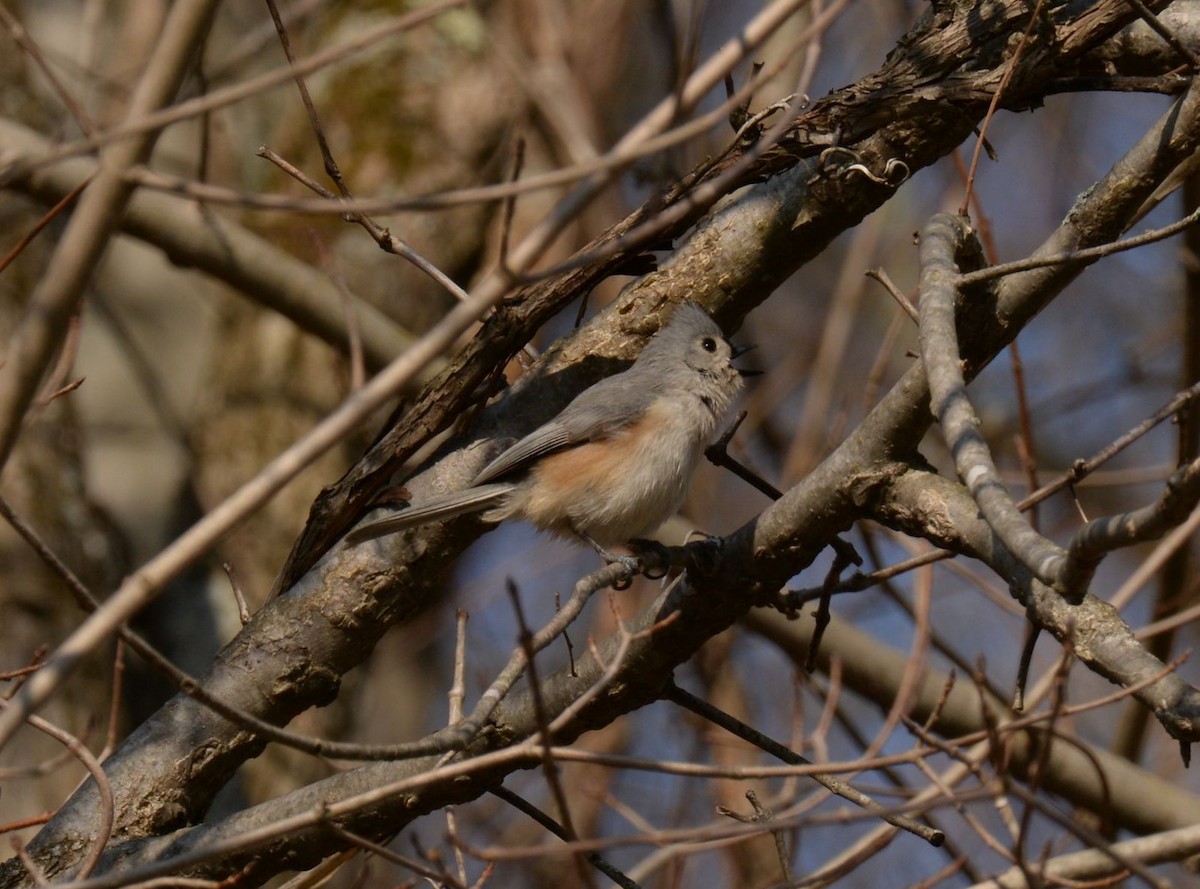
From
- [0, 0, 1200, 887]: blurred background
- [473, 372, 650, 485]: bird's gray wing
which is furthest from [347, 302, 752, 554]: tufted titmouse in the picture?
[0, 0, 1200, 887]: blurred background

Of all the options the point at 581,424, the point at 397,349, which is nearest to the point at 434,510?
the point at 581,424

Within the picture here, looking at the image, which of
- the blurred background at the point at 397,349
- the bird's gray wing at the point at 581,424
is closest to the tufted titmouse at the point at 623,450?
the bird's gray wing at the point at 581,424

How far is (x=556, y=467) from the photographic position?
3.24 metres

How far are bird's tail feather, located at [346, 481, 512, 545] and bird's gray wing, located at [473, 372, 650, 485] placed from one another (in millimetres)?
70

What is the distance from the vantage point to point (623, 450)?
329 cm

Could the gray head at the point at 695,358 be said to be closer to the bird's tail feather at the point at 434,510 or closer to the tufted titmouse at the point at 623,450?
the tufted titmouse at the point at 623,450

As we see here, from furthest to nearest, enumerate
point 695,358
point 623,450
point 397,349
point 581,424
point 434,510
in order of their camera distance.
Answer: point 397,349, point 695,358, point 623,450, point 581,424, point 434,510

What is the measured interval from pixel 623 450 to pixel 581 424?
20cm

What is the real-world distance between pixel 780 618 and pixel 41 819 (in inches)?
93.5

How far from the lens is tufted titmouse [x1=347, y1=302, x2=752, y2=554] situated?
3.08m

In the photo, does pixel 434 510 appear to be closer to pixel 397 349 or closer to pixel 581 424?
pixel 581 424

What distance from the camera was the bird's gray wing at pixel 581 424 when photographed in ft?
9.73

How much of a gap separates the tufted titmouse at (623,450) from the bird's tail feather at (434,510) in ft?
0.33

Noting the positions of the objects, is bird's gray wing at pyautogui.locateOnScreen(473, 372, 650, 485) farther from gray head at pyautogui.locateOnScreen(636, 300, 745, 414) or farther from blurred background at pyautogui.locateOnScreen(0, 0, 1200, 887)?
blurred background at pyautogui.locateOnScreen(0, 0, 1200, 887)
